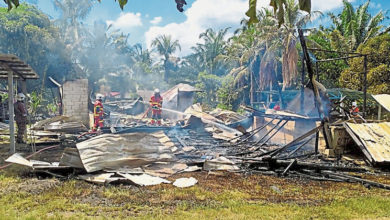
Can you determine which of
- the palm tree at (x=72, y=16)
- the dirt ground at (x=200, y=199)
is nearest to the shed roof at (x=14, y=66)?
the dirt ground at (x=200, y=199)

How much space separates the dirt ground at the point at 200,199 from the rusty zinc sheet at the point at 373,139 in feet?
2.52

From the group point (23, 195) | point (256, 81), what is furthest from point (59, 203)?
point (256, 81)

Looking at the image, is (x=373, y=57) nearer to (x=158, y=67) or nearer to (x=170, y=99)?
(x=170, y=99)

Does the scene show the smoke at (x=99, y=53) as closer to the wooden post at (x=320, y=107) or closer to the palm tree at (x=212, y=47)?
the palm tree at (x=212, y=47)

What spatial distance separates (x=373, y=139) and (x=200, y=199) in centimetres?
542

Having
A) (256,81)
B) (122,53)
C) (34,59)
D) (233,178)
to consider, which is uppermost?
(122,53)

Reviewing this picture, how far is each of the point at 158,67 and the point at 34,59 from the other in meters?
30.2

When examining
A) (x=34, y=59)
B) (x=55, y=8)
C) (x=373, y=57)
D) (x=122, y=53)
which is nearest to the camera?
(x=373, y=57)

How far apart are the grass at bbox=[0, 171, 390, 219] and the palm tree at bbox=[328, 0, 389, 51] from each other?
60.7 feet

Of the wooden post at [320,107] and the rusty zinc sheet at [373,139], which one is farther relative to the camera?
the wooden post at [320,107]

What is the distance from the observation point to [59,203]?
4.52 m

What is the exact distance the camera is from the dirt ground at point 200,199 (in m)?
4.16

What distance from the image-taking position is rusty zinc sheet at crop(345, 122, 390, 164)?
270 inches

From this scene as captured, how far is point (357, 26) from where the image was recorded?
2231 cm
